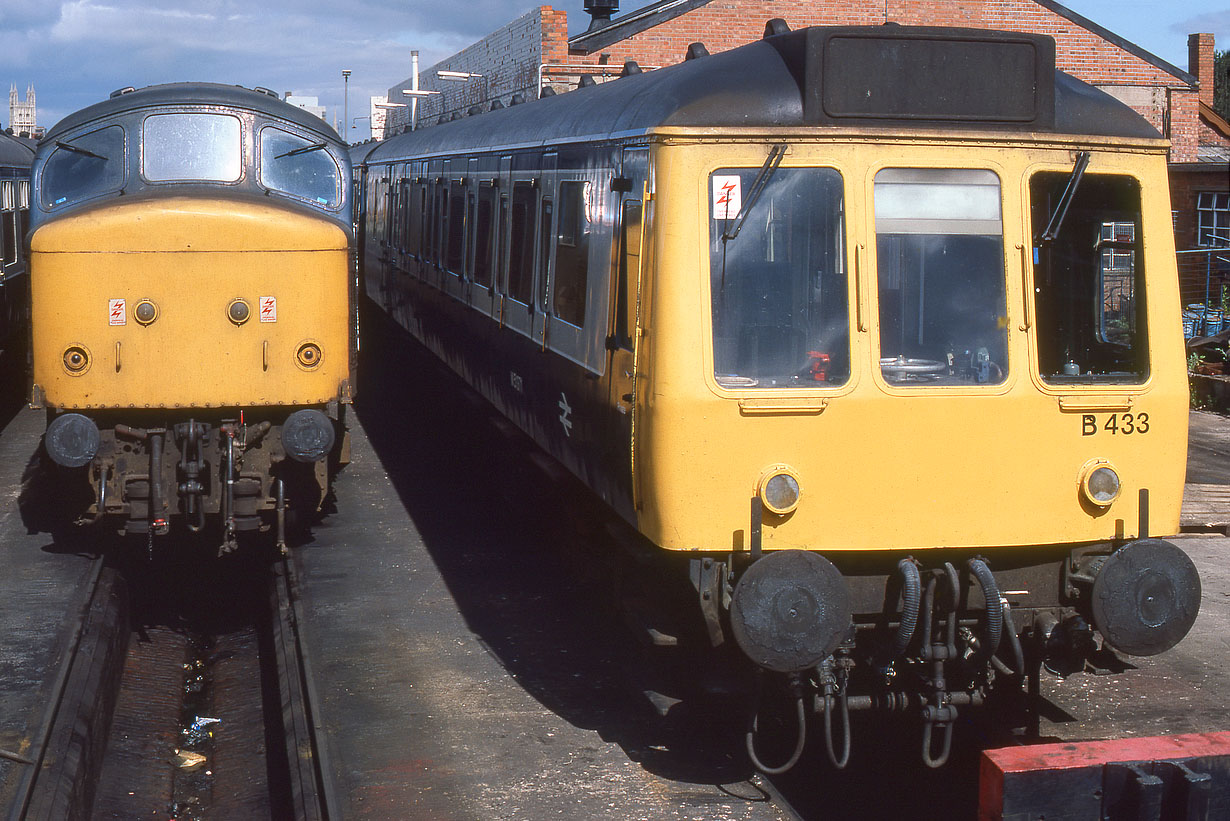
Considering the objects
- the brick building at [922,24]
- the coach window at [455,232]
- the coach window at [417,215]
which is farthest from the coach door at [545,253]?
the brick building at [922,24]

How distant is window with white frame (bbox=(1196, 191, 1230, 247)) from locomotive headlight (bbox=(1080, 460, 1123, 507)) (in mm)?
22244

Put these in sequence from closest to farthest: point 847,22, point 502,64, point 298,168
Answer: point 298,168, point 847,22, point 502,64

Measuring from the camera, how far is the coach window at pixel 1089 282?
568 cm

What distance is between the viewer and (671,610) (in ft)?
20.1

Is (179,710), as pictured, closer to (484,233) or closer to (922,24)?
(484,233)

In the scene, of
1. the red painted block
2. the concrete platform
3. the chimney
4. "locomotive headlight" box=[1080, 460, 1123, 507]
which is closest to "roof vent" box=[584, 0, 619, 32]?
the chimney

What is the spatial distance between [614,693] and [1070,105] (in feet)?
12.0

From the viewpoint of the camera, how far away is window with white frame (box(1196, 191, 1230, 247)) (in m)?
26.1

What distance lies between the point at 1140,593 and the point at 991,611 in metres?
0.63

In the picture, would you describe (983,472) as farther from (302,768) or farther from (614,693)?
(302,768)

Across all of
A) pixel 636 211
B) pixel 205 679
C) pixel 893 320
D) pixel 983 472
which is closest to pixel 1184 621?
pixel 983 472

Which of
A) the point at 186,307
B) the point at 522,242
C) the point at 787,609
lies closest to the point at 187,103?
the point at 186,307

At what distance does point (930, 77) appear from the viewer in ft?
18.4

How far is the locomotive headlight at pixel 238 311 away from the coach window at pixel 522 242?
5.72 ft
